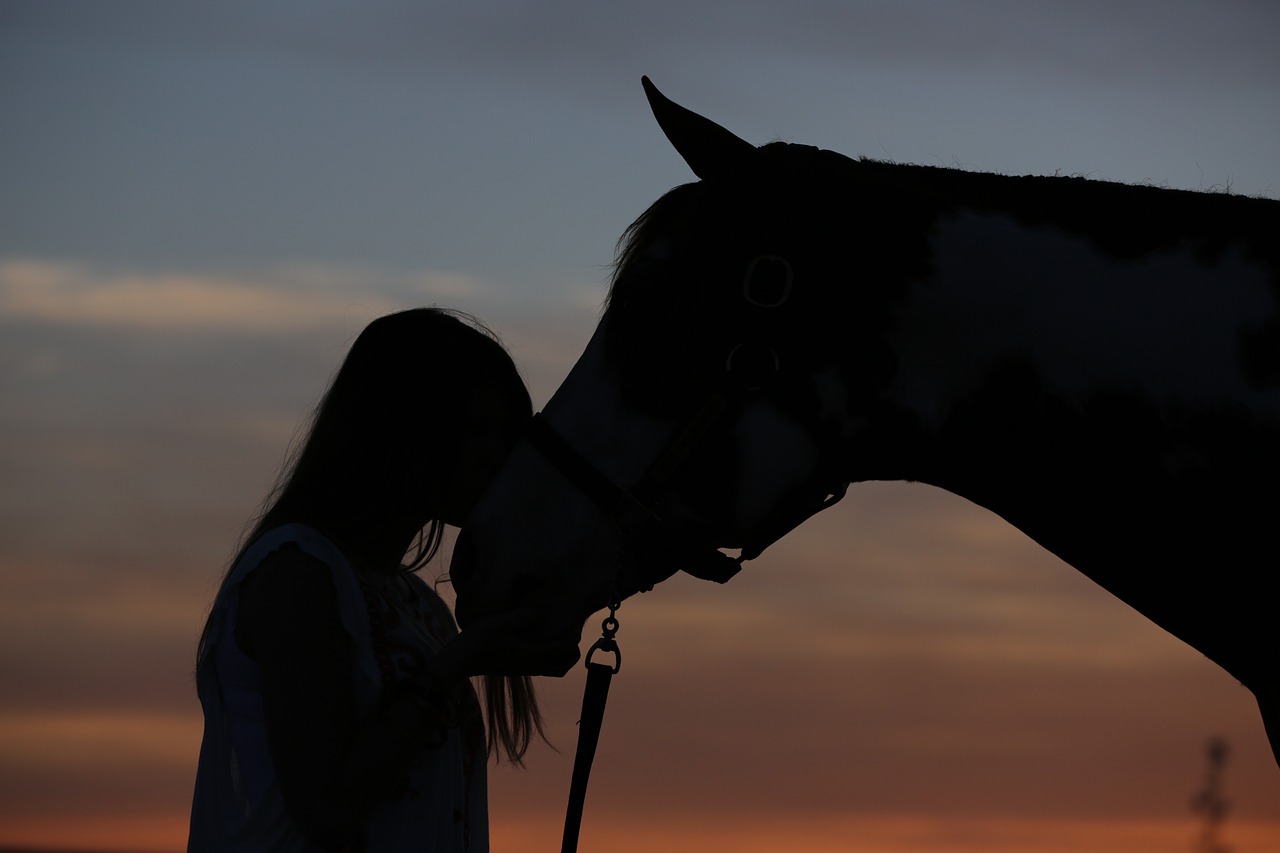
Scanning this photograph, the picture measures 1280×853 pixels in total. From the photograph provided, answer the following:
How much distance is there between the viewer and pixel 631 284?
9.37ft

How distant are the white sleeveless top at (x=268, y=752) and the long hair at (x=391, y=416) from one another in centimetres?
16

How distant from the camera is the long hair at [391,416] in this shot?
3264mm

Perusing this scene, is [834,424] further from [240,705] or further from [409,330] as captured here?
[240,705]

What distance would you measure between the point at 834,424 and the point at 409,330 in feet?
3.70

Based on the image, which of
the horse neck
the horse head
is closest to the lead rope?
the horse head

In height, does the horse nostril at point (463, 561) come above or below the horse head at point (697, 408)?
below

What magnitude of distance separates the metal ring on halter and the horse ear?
0.73ft

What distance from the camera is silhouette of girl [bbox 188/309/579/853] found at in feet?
9.48

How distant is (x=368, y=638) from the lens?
3115mm

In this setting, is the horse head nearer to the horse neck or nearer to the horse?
the horse

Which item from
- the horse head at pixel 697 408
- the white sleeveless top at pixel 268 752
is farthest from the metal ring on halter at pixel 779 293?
the white sleeveless top at pixel 268 752

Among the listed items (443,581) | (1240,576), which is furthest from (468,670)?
(1240,576)

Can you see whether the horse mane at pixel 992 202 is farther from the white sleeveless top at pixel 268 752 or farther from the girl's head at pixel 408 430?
the white sleeveless top at pixel 268 752

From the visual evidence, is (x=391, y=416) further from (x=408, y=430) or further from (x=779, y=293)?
(x=779, y=293)
